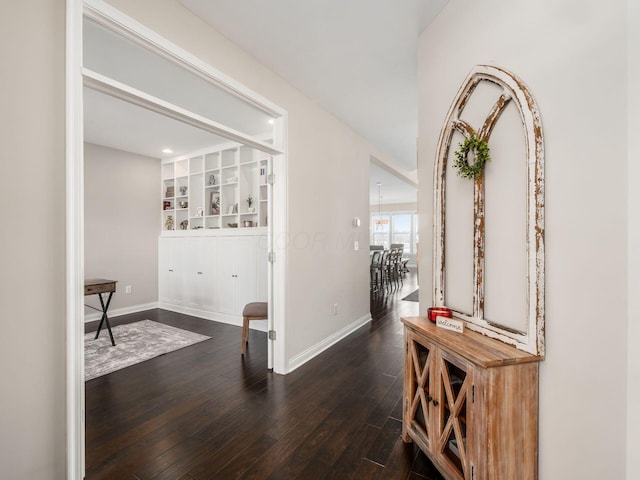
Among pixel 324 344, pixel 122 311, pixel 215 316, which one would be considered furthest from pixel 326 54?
pixel 122 311

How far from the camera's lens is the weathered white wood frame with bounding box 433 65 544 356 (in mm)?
1297

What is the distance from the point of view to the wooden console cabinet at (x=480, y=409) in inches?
48.4

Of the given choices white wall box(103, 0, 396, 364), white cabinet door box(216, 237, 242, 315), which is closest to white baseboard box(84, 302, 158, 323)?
white cabinet door box(216, 237, 242, 315)

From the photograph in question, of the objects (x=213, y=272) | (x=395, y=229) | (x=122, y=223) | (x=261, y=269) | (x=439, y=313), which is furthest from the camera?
(x=395, y=229)

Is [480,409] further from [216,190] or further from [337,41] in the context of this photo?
[216,190]

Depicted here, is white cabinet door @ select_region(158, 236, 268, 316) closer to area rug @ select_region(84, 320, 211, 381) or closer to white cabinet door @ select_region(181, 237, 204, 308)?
white cabinet door @ select_region(181, 237, 204, 308)

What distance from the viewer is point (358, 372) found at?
2.85 m

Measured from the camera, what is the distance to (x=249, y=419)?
2090 millimetres
